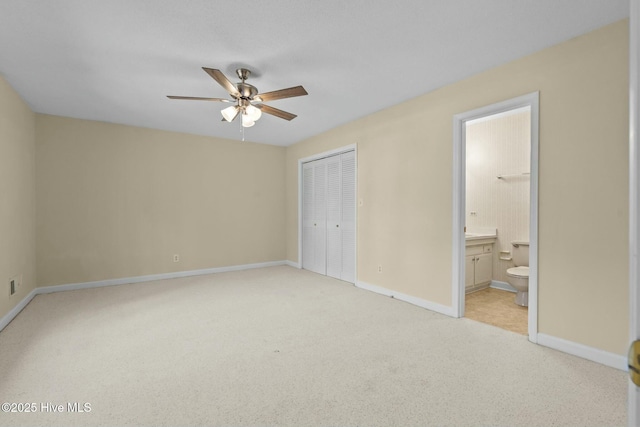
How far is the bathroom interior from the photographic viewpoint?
420cm

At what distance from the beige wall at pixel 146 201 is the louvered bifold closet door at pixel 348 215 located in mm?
1801

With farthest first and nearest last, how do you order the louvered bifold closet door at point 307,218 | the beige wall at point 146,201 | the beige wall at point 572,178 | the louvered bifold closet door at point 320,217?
the louvered bifold closet door at point 307,218, the louvered bifold closet door at point 320,217, the beige wall at point 146,201, the beige wall at point 572,178

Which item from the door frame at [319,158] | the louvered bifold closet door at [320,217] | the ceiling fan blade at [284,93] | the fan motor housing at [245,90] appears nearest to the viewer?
the ceiling fan blade at [284,93]

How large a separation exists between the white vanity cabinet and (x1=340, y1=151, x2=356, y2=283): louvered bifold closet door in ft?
5.01

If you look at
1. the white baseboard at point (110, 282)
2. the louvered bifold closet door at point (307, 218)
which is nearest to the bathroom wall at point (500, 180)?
the louvered bifold closet door at point (307, 218)

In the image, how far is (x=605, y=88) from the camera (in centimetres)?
227

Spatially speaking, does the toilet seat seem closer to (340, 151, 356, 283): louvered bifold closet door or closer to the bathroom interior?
the bathroom interior

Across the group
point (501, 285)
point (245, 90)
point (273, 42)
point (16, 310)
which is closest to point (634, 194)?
point (273, 42)

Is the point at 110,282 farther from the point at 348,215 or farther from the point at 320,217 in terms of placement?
the point at 348,215

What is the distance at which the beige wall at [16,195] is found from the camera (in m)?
3.07

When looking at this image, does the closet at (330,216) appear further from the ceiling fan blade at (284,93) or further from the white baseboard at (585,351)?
the white baseboard at (585,351)

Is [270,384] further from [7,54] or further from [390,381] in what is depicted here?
[7,54]

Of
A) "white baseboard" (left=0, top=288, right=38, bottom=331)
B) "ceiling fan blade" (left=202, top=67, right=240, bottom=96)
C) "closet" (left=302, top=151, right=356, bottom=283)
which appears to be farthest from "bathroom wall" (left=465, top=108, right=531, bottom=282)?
"white baseboard" (left=0, top=288, right=38, bottom=331)

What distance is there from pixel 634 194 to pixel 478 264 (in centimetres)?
414
